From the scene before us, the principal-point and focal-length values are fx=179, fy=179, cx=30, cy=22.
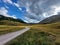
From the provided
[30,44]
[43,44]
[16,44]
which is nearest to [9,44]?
[16,44]

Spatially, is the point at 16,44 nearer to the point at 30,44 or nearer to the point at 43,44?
the point at 30,44

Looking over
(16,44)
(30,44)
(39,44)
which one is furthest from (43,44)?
(16,44)

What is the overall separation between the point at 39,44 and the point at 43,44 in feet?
1.79

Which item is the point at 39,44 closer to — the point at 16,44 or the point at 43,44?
the point at 43,44

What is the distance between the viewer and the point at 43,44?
71.7ft

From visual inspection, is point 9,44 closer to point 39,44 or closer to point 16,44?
point 16,44

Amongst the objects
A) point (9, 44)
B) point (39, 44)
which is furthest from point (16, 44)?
point (39, 44)

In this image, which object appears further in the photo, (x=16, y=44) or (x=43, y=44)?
(x=43, y=44)

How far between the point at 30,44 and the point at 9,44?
2467 millimetres

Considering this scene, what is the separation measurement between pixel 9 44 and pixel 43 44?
4163 millimetres

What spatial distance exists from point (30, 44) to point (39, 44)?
4.98 ft

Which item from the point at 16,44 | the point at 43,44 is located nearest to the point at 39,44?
the point at 43,44

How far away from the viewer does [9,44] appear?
68.4 ft

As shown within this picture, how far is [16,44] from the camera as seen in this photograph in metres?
20.4
